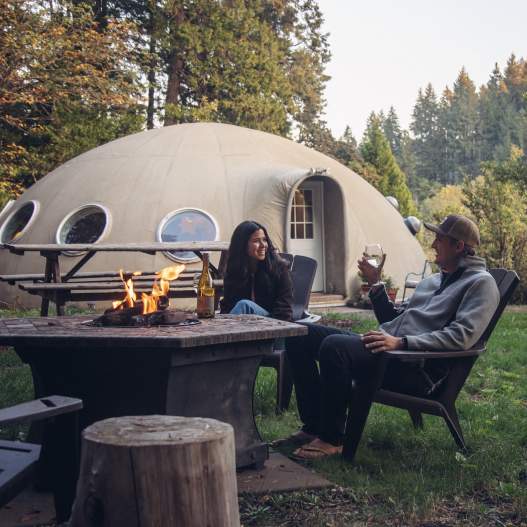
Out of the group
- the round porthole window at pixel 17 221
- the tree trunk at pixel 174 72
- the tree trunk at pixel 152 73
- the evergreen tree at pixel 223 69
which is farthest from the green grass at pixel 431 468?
the tree trunk at pixel 174 72

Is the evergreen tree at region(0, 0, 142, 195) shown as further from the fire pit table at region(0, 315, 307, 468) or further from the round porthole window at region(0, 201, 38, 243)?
the fire pit table at region(0, 315, 307, 468)

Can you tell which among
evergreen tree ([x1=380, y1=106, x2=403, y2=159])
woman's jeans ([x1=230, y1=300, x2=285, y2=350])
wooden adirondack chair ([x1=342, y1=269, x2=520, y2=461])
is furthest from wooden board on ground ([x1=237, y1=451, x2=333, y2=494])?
evergreen tree ([x1=380, y1=106, x2=403, y2=159])

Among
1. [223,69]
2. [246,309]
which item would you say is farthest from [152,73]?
[246,309]

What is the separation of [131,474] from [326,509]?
149 cm

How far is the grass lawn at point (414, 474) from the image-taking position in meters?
3.26

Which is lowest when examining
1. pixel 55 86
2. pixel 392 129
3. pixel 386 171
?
pixel 386 171

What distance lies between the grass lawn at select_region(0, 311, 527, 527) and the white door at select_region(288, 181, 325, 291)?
8.85 meters

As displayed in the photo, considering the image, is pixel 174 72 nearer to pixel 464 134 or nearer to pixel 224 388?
pixel 224 388

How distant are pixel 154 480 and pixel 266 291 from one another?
9.81 feet

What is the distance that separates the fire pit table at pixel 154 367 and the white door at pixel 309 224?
420 inches

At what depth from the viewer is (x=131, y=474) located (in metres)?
2.13

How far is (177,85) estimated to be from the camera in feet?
79.0

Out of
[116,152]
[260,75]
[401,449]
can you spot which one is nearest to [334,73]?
[260,75]

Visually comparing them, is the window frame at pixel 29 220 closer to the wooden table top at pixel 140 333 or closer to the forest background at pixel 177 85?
the forest background at pixel 177 85
